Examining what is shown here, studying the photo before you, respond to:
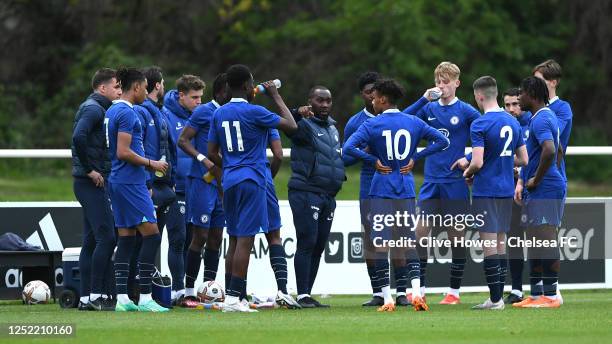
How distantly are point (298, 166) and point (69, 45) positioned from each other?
22021mm

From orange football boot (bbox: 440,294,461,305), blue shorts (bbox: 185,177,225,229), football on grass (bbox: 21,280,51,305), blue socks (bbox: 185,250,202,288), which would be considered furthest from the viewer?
football on grass (bbox: 21,280,51,305)

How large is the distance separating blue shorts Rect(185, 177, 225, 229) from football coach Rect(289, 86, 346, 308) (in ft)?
2.72

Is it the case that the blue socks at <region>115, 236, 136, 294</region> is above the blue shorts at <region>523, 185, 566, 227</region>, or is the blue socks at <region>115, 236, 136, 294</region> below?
below

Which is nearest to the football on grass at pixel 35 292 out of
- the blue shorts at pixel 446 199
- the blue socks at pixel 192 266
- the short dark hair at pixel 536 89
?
the blue socks at pixel 192 266

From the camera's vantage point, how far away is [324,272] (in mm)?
16109

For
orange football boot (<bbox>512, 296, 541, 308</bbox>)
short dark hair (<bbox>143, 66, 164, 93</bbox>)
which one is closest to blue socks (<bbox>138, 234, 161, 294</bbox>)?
short dark hair (<bbox>143, 66, 164, 93</bbox>)

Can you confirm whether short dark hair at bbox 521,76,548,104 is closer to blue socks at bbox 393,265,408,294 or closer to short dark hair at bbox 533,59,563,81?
short dark hair at bbox 533,59,563,81

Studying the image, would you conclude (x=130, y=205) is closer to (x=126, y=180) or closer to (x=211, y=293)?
(x=126, y=180)

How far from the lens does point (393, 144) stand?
12.4 meters

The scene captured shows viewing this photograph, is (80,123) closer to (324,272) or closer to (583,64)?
(324,272)

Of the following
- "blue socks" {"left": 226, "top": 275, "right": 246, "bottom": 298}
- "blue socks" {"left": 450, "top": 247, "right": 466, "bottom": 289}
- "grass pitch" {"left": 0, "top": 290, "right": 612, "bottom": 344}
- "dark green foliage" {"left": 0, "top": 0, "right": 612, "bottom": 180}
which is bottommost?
"grass pitch" {"left": 0, "top": 290, "right": 612, "bottom": 344}

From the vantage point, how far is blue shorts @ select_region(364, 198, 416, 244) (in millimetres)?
12461

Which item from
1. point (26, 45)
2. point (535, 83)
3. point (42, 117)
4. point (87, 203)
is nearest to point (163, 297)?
point (87, 203)

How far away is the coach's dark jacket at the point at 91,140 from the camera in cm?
1266
